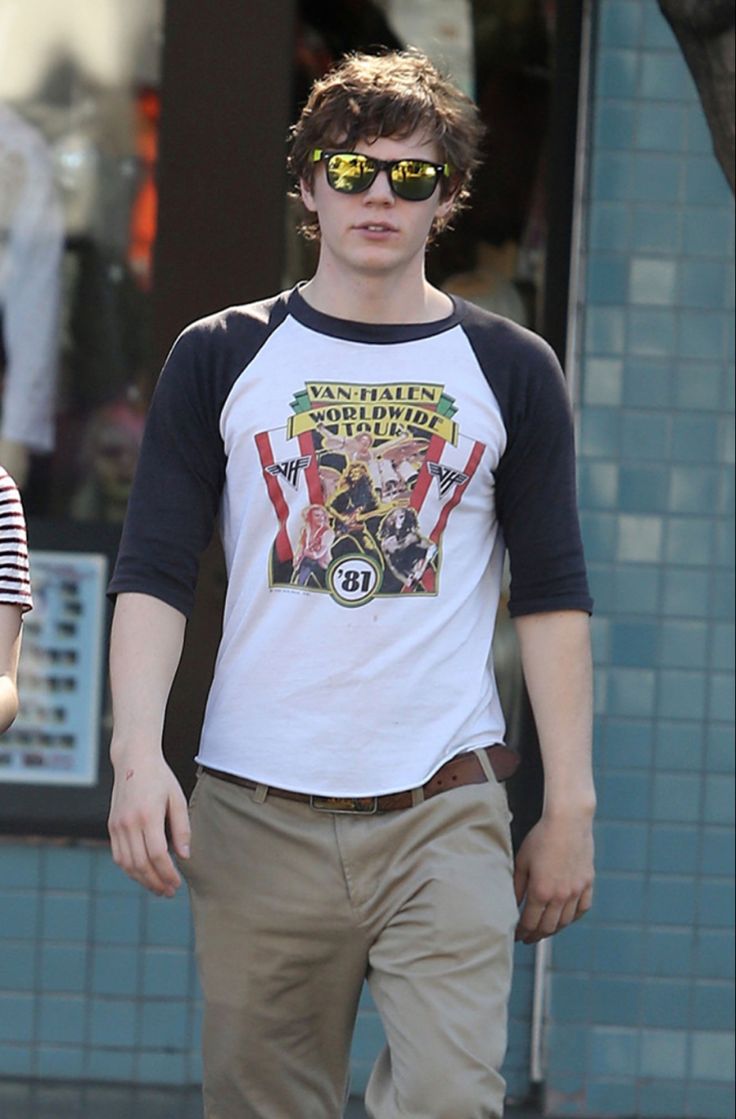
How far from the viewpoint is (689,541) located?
489cm

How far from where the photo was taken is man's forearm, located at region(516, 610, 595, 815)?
2.93 metres

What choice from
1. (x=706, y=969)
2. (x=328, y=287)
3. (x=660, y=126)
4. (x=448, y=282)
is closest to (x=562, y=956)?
(x=706, y=969)

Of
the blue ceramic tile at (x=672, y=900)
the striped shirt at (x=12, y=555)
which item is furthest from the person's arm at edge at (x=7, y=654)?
the blue ceramic tile at (x=672, y=900)

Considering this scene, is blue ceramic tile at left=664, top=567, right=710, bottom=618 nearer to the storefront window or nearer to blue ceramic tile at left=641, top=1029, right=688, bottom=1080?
blue ceramic tile at left=641, top=1029, right=688, bottom=1080

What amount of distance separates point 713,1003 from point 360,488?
2.63m

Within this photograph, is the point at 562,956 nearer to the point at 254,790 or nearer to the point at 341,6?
the point at 254,790

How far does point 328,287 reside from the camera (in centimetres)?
298

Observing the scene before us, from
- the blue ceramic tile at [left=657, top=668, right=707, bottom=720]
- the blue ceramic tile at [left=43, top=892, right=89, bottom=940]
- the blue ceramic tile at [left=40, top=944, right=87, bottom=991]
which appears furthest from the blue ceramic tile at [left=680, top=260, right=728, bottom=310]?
the blue ceramic tile at [left=40, top=944, right=87, bottom=991]

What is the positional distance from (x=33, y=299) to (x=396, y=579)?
9.09 ft

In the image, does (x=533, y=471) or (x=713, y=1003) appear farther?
(x=713, y=1003)

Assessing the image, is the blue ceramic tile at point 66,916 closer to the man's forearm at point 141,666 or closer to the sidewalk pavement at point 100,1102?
the sidewalk pavement at point 100,1102

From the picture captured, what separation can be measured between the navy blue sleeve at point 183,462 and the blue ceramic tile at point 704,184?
7.13ft

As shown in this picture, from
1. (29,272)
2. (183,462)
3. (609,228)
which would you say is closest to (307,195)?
(183,462)

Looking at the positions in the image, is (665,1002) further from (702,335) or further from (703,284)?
(703,284)
